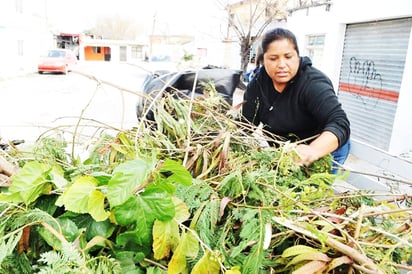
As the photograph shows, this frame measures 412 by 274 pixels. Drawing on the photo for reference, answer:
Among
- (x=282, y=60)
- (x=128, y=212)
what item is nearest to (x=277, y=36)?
(x=282, y=60)

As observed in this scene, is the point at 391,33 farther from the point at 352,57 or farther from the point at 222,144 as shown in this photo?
the point at 222,144

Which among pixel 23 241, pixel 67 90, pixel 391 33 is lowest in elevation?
pixel 67 90

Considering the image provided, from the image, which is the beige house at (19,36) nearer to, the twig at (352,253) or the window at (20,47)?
the window at (20,47)

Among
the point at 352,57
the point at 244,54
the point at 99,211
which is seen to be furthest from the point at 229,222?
the point at 244,54

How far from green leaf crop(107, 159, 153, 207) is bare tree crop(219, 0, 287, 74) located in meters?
11.6

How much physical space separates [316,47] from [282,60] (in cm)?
766

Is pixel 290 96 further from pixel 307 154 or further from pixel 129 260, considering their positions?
pixel 129 260

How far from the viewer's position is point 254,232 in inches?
28.1

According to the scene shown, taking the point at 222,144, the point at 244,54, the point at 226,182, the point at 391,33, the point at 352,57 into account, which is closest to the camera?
the point at 226,182

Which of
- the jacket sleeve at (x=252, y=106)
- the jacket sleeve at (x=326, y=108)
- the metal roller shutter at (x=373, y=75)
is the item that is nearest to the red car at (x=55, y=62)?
the metal roller shutter at (x=373, y=75)

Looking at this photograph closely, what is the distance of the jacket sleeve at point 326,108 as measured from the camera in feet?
5.01

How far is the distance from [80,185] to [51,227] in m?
0.09

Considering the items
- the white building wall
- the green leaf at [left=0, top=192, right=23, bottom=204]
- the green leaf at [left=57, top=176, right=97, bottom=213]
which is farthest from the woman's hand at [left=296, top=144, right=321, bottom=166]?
the white building wall

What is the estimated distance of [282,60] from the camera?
1783 millimetres
